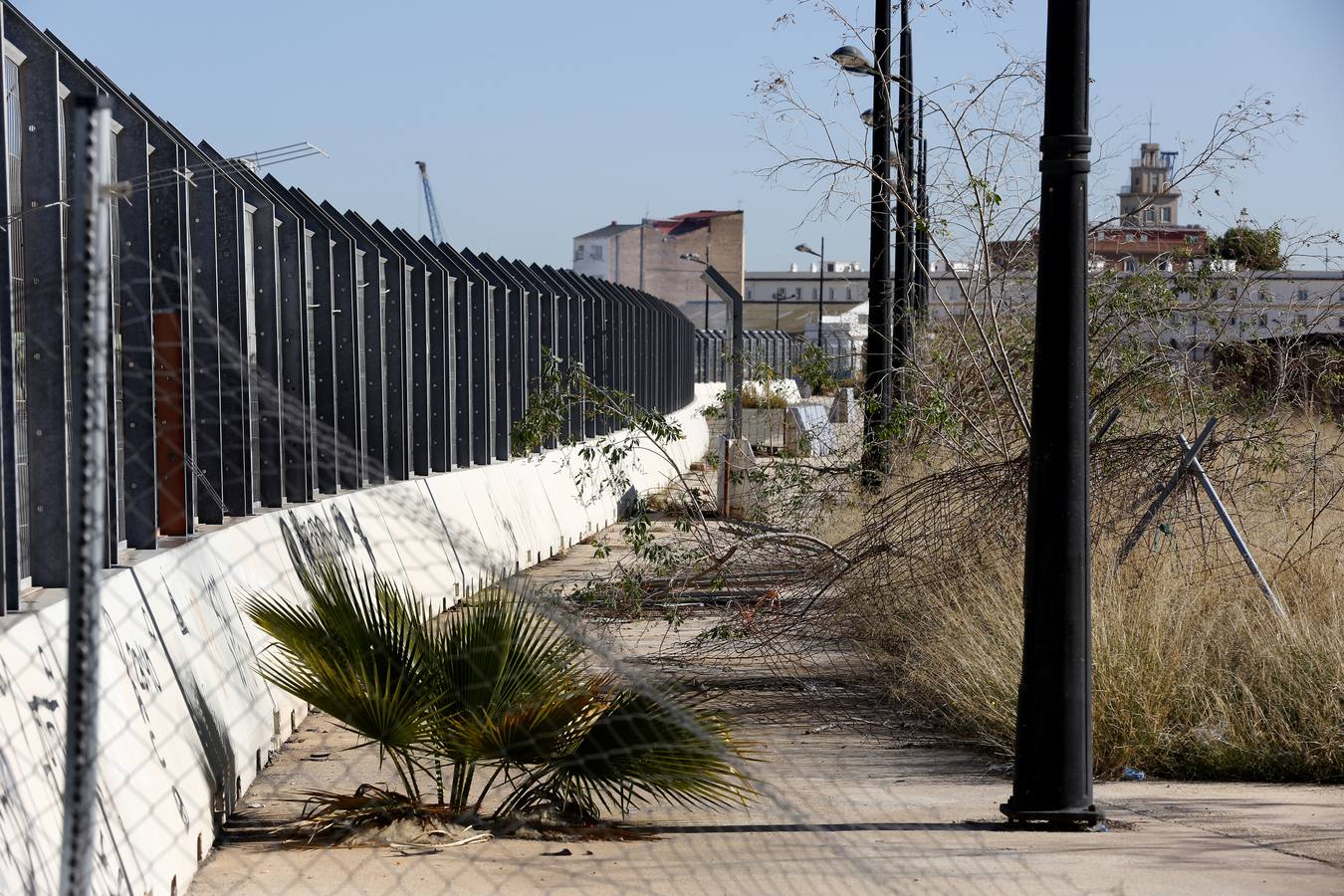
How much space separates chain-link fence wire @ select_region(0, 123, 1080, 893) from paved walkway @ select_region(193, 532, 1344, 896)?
2 cm

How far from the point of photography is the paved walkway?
5383 mm

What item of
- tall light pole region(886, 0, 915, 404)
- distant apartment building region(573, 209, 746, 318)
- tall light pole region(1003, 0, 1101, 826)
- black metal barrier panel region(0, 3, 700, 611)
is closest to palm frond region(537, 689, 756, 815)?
tall light pole region(1003, 0, 1101, 826)

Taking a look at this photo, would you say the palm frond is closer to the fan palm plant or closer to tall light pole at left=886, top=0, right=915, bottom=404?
the fan palm plant

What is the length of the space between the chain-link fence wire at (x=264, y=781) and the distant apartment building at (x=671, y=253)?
8788 cm

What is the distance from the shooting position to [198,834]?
18.0ft

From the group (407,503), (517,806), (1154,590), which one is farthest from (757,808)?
(407,503)

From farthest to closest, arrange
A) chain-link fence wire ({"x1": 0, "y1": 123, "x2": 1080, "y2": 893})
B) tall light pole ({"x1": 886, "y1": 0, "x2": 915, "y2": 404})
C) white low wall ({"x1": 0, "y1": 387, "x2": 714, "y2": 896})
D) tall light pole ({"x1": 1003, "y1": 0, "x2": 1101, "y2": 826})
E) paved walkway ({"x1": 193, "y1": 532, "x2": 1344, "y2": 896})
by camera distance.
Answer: tall light pole ({"x1": 886, "y1": 0, "x2": 915, "y2": 404}) → tall light pole ({"x1": 1003, "y1": 0, "x2": 1101, "y2": 826}) → paved walkway ({"x1": 193, "y1": 532, "x2": 1344, "y2": 896}) → chain-link fence wire ({"x1": 0, "y1": 123, "x2": 1080, "y2": 893}) → white low wall ({"x1": 0, "y1": 387, "x2": 714, "y2": 896})

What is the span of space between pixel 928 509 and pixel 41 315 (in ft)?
20.1

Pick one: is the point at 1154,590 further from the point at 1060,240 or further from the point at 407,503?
the point at 407,503

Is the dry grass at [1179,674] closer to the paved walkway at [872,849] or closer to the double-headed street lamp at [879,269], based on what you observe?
the paved walkway at [872,849]

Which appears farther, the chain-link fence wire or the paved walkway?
the paved walkway

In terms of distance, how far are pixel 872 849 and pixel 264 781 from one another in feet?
9.42

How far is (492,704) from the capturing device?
19.9ft

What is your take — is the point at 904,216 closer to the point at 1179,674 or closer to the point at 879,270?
the point at 879,270
